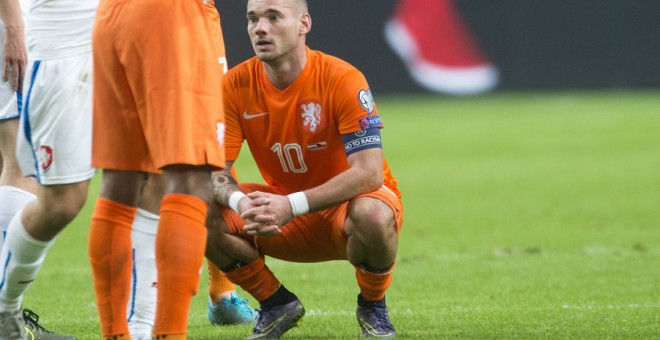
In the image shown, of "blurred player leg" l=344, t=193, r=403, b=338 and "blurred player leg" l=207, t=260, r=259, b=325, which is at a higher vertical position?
"blurred player leg" l=344, t=193, r=403, b=338

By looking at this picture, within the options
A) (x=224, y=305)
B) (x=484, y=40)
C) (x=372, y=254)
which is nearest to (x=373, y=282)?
(x=372, y=254)

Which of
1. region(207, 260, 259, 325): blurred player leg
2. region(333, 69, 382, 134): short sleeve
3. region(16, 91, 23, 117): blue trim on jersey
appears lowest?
region(207, 260, 259, 325): blurred player leg

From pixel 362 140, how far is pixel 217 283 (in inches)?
44.7

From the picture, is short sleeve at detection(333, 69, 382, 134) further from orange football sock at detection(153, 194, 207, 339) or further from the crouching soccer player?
orange football sock at detection(153, 194, 207, 339)

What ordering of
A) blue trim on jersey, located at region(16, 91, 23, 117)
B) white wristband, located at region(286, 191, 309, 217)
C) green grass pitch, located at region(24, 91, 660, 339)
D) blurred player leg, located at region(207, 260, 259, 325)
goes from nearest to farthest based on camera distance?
white wristband, located at region(286, 191, 309, 217), blue trim on jersey, located at region(16, 91, 23, 117), green grass pitch, located at region(24, 91, 660, 339), blurred player leg, located at region(207, 260, 259, 325)

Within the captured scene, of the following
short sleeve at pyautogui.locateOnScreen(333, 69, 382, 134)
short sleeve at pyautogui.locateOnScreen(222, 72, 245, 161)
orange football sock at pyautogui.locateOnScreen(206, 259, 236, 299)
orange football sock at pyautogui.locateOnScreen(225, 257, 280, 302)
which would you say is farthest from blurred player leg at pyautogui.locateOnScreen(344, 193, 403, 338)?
orange football sock at pyautogui.locateOnScreen(206, 259, 236, 299)

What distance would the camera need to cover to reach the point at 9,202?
4809mm

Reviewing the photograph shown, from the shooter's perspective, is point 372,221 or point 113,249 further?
point 372,221

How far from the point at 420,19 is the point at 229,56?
3326mm

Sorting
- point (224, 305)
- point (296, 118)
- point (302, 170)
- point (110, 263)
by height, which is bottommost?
point (224, 305)

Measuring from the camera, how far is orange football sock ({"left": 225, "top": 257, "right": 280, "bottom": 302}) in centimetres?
482

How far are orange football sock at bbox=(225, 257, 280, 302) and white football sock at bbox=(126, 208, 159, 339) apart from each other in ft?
1.92

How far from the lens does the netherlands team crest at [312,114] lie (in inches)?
191

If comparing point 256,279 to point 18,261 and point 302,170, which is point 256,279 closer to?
point 302,170
